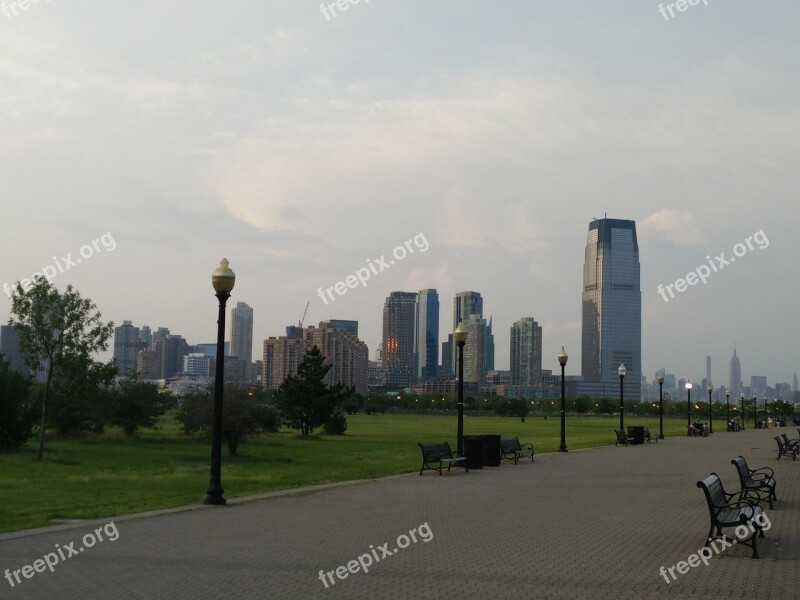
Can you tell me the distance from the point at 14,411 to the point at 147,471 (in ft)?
38.6

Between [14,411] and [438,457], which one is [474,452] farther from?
[14,411]

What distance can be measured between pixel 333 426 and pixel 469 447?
26950 mm

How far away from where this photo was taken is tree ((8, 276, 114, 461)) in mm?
27969

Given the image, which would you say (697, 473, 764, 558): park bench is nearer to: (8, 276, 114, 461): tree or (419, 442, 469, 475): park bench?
(419, 442, 469, 475): park bench

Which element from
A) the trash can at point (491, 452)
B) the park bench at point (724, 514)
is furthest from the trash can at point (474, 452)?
the park bench at point (724, 514)

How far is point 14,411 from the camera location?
107 ft

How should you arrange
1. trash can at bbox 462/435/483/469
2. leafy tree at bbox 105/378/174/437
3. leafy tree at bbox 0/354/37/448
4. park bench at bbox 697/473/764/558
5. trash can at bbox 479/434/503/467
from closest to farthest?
park bench at bbox 697/473/764/558, trash can at bbox 462/435/483/469, trash can at bbox 479/434/503/467, leafy tree at bbox 0/354/37/448, leafy tree at bbox 105/378/174/437

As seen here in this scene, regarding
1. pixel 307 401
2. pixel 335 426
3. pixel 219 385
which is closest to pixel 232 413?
pixel 219 385

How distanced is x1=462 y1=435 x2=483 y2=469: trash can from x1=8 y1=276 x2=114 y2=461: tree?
13090 millimetres

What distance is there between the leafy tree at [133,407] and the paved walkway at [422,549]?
25.1m

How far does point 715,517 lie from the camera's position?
10.4 metres

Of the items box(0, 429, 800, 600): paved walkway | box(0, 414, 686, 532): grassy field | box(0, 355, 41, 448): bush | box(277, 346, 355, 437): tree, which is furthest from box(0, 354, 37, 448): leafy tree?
box(0, 429, 800, 600): paved walkway

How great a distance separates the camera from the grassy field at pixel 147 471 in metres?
15.2

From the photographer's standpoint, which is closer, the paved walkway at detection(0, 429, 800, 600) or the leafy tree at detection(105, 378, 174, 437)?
the paved walkway at detection(0, 429, 800, 600)
